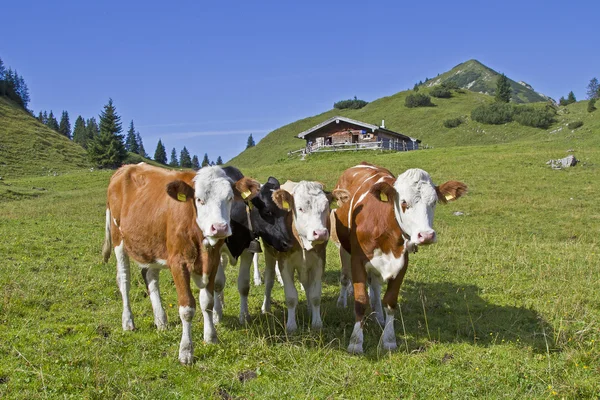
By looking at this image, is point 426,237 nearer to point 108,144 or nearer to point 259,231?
point 259,231

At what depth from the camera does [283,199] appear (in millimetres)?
7301

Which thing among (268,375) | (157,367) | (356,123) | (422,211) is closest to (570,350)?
(422,211)

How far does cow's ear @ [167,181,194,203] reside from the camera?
20.1ft

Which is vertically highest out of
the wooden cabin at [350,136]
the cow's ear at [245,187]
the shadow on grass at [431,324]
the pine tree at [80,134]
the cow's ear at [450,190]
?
the pine tree at [80,134]

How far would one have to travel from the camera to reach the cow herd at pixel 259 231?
630cm

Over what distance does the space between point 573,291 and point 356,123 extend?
45.1 metres

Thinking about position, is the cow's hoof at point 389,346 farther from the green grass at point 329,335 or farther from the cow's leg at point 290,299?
the cow's leg at point 290,299

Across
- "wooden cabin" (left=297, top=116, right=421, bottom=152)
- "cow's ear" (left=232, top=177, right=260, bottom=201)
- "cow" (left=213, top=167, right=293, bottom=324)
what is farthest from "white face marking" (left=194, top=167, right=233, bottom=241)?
"wooden cabin" (left=297, top=116, right=421, bottom=152)

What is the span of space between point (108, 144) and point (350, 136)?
116 ft

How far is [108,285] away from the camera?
31.7ft

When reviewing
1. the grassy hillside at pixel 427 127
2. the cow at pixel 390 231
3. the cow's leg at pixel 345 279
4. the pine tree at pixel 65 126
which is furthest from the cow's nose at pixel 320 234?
the pine tree at pixel 65 126

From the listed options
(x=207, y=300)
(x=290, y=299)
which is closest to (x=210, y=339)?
(x=207, y=300)

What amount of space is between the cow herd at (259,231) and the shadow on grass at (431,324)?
29cm

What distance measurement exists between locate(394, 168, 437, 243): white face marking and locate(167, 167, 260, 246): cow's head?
2.34m
